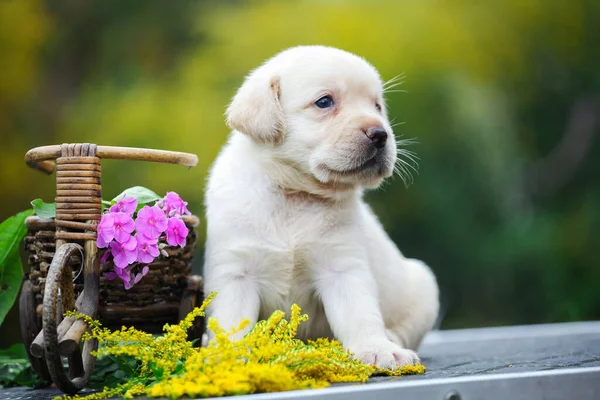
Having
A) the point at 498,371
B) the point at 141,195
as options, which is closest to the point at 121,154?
the point at 141,195

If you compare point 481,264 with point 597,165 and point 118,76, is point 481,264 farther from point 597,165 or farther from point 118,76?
point 118,76

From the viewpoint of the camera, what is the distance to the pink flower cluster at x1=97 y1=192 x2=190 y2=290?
2.55 meters

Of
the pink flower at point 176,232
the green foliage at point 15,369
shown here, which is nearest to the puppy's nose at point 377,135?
the pink flower at point 176,232

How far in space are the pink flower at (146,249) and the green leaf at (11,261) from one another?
584mm

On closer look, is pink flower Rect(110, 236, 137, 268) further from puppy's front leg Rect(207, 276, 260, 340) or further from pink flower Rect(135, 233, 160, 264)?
puppy's front leg Rect(207, 276, 260, 340)

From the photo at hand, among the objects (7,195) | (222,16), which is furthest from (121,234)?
(222,16)

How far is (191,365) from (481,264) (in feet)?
20.7

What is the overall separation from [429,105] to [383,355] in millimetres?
5944

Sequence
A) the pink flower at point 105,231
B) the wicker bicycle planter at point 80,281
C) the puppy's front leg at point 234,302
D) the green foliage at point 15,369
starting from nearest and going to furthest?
the wicker bicycle planter at point 80,281 → the pink flower at point 105,231 → the puppy's front leg at point 234,302 → the green foliage at point 15,369

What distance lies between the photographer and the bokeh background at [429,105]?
7266 mm

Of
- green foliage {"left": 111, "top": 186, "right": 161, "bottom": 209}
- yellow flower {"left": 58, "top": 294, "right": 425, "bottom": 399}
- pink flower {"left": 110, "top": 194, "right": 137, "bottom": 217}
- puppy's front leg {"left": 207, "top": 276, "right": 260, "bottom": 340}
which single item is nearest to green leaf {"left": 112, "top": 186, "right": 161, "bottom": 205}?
green foliage {"left": 111, "top": 186, "right": 161, "bottom": 209}

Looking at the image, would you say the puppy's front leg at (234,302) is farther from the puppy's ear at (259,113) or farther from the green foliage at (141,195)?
the puppy's ear at (259,113)

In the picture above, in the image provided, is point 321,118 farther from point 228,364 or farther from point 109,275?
point 228,364

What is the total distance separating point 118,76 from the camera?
7738 millimetres
